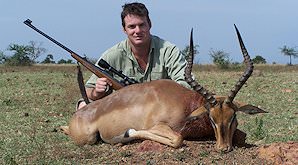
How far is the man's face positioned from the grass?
1.59 metres

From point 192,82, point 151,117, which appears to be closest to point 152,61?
point 151,117

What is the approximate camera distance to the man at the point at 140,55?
7.67 m

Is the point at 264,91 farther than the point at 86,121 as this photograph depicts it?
Yes

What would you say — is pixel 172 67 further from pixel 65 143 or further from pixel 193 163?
pixel 193 163

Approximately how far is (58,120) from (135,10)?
3.82m

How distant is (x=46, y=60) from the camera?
2473 inches

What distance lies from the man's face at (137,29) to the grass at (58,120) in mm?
1591

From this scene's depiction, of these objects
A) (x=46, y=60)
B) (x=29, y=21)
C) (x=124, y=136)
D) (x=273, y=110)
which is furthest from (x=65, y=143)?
(x=46, y=60)

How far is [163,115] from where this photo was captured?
6.49 m

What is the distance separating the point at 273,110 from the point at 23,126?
5.12 metres

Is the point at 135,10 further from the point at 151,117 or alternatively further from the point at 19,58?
the point at 19,58

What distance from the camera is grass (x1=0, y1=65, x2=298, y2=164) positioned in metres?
6.71

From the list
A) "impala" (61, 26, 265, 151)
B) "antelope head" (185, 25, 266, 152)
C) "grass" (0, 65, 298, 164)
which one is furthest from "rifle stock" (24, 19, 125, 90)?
"antelope head" (185, 25, 266, 152)

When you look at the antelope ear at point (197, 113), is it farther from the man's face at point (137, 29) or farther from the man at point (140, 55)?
the man's face at point (137, 29)
